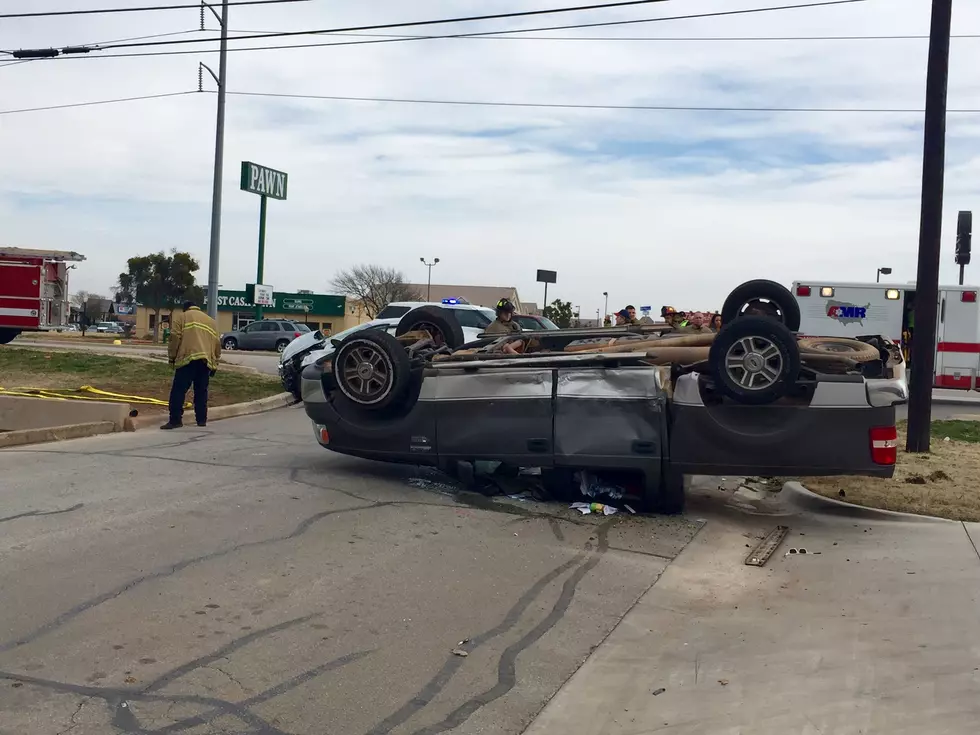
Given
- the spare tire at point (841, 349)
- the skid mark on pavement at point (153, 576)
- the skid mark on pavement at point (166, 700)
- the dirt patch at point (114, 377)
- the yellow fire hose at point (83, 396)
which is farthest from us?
the dirt patch at point (114, 377)

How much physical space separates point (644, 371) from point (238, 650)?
4.15m

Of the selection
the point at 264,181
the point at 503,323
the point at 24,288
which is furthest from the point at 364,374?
the point at 264,181

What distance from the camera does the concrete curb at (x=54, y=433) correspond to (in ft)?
37.2

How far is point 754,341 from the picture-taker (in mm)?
7516

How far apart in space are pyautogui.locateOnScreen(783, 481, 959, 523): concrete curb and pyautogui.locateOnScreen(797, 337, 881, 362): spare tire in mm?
1379

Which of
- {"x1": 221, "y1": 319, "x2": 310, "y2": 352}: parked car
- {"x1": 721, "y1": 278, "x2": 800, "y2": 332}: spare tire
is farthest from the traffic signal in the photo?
{"x1": 221, "y1": 319, "x2": 310, "y2": 352}: parked car

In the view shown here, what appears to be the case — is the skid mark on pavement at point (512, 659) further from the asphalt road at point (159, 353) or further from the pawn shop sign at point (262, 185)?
the pawn shop sign at point (262, 185)

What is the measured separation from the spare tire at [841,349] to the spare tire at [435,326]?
12.0 ft

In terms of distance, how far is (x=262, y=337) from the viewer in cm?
4162

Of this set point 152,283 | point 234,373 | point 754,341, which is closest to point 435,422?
point 754,341

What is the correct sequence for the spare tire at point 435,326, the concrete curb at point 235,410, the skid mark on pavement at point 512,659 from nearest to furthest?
the skid mark on pavement at point 512,659, the spare tire at point 435,326, the concrete curb at point 235,410

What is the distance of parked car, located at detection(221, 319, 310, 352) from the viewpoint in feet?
136

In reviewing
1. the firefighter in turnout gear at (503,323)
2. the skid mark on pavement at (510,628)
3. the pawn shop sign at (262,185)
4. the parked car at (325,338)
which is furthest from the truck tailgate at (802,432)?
the pawn shop sign at (262,185)

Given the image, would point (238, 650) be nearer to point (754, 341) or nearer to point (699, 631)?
point (699, 631)
